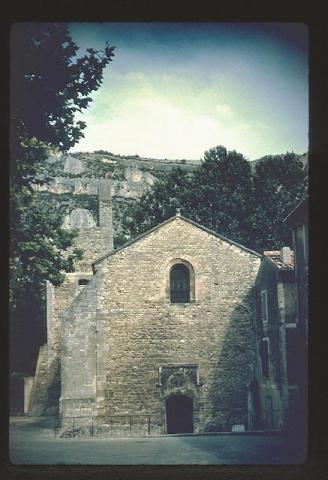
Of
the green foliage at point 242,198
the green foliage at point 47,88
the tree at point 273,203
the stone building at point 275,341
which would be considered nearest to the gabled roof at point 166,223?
the stone building at point 275,341

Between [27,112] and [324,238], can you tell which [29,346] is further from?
[324,238]

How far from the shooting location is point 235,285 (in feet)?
57.6

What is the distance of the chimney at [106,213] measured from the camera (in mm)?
24567

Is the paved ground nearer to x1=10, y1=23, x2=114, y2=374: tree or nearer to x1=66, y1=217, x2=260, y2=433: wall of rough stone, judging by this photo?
x1=10, y1=23, x2=114, y2=374: tree

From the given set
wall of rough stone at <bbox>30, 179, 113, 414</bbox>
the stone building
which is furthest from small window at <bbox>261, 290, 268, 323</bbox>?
wall of rough stone at <bbox>30, 179, 113, 414</bbox>

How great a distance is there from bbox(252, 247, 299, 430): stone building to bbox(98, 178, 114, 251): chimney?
8791 mm

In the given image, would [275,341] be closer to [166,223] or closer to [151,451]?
[166,223]

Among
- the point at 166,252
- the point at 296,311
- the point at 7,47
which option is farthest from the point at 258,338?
the point at 7,47

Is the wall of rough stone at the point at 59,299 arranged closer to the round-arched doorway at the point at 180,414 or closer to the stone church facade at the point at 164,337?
the stone church facade at the point at 164,337

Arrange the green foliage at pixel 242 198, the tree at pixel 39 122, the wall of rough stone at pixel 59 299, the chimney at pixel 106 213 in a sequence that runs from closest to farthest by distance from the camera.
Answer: the tree at pixel 39 122 < the green foliage at pixel 242 198 < the wall of rough stone at pixel 59 299 < the chimney at pixel 106 213

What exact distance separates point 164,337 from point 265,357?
2.93 m

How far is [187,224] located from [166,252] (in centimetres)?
117

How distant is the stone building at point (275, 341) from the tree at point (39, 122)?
256 inches

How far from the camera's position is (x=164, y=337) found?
56.1 ft
